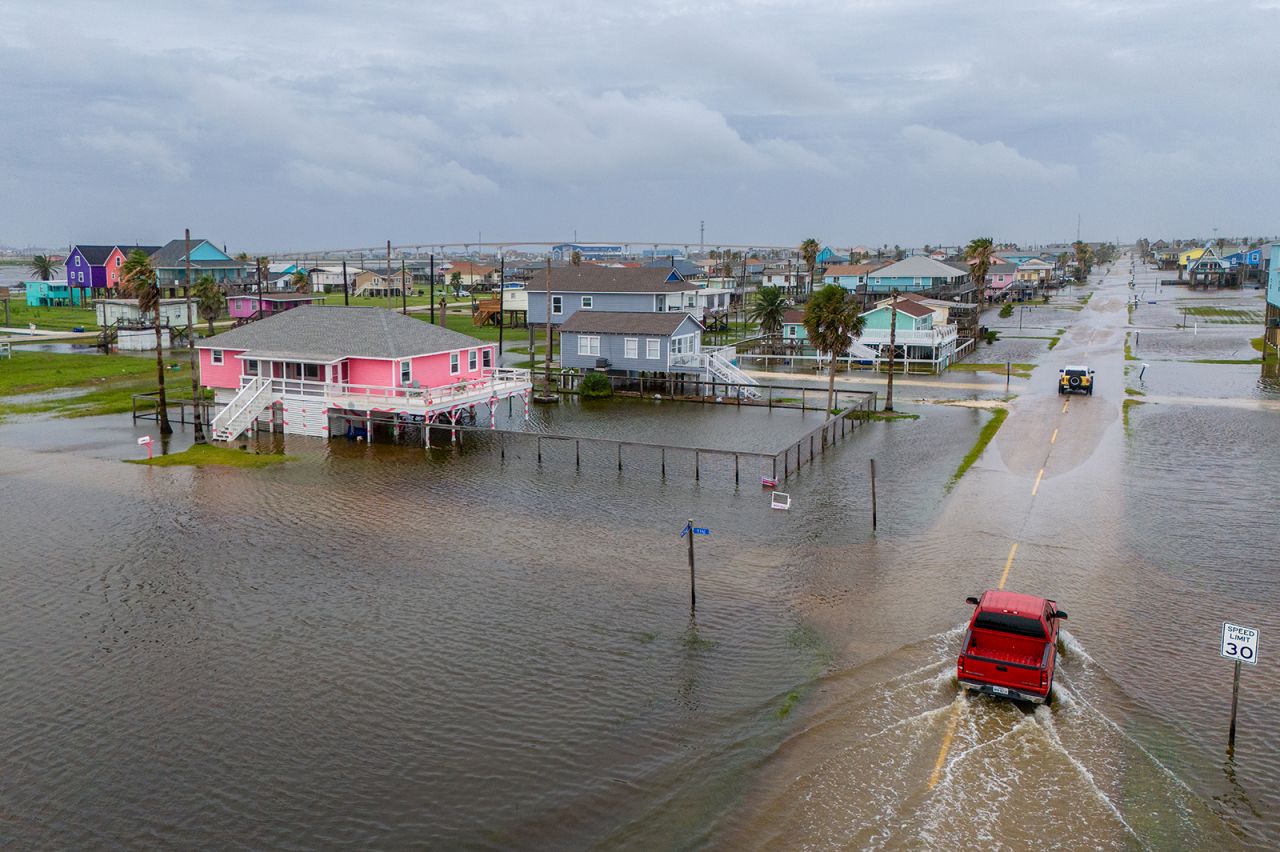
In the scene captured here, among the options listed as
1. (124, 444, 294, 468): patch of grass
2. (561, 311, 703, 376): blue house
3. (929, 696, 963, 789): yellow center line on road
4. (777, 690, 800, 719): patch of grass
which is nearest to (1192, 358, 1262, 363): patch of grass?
(561, 311, 703, 376): blue house

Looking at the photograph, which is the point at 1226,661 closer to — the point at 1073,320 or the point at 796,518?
the point at 796,518

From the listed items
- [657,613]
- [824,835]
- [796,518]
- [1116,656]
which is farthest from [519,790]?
[796,518]

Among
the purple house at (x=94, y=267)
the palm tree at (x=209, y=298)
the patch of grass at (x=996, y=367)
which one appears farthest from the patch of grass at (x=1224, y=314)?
the purple house at (x=94, y=267)

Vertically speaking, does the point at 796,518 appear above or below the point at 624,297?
below

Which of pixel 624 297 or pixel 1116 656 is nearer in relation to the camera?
pixel 1116 656

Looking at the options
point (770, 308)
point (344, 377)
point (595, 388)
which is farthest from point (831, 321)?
point (770, 308)

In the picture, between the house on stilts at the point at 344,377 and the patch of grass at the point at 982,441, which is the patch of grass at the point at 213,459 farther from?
the patch of grass at the point at 982,441

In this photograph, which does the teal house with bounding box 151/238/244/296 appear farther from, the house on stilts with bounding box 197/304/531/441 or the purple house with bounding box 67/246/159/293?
the house on stilts with bounding box 197/304/531/441
